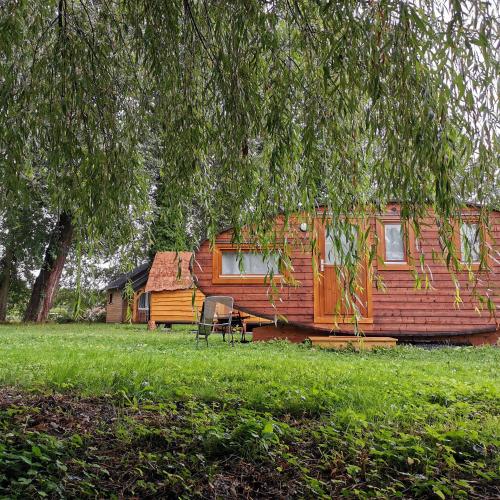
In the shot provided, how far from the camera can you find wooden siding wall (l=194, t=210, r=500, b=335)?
10328 mm

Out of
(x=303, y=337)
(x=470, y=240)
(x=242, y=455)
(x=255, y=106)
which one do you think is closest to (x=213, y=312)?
(x=303, y=337)

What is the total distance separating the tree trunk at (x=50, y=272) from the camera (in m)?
19.4

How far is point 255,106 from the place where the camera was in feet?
11.0

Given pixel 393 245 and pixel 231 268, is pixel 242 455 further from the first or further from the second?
pixel 393 245

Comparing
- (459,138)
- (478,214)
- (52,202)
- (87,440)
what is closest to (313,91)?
(459,138)

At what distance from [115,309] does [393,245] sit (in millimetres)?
18852

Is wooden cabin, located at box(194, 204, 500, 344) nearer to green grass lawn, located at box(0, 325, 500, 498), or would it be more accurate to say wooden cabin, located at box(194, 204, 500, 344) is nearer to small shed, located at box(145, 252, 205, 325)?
green grass lawn, located at box(0, 325, 500, 498)

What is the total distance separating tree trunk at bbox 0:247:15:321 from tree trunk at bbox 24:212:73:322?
2.06 metres

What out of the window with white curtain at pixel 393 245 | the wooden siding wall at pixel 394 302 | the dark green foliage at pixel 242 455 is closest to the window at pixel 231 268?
the wooden siding wall at pixel 394 302

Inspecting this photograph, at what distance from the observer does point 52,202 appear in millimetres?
4113

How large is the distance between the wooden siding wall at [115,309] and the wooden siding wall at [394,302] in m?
16.1

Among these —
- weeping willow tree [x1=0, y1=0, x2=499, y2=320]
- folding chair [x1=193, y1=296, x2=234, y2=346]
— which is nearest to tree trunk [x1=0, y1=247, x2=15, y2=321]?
folding chair [x1=193, y1=296, x2=234, y2=346]

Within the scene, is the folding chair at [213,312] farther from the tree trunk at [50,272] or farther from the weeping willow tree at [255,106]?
the tree trunk at [50,272]

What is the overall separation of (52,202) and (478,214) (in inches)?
120
